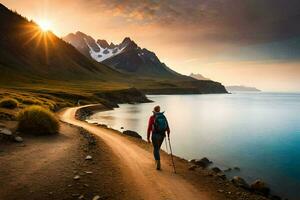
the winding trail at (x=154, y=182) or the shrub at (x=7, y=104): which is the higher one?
the shrub at (x=7, y=104)

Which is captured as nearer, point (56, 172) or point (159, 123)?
point (56, 172)

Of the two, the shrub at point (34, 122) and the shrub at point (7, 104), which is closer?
the shrub at point (34, 122)

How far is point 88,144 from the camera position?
2203 centimetres

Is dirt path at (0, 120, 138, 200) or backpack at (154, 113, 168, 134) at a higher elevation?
backpack at (154, 113, 168, 134)

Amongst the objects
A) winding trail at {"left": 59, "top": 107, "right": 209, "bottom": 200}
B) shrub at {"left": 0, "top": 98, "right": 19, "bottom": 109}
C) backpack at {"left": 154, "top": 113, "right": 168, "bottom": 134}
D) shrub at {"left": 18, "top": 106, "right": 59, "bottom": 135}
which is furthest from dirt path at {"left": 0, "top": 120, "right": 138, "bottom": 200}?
shrub at {"left": 0, "top": 98, "right": 19, "bottom": 109}

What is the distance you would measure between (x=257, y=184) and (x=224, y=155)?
44.4 feet

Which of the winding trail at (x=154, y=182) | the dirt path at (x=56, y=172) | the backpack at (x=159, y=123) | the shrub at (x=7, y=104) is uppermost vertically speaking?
the backpack at (x=159, y=123)

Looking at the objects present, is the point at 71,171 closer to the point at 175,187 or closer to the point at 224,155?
the point at 175,187

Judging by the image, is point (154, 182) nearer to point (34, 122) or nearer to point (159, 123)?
point (159, 123)

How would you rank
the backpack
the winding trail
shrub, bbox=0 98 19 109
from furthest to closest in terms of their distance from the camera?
shrub, bbox=0 98 19 109 < the backpack < the winding trail

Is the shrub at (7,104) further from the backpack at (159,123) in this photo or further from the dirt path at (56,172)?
the backpack at (159,123)

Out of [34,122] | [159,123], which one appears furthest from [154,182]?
[34,122]

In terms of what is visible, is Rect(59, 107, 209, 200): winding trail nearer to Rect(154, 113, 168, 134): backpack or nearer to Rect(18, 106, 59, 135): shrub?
Rect(154, 113, 168, 134): backpack

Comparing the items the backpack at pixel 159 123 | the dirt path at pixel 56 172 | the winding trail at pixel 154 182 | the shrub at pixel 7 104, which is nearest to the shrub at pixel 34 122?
the dirt path at pixel 56 172
